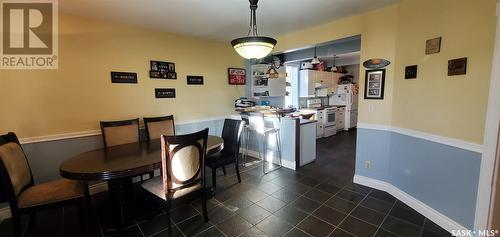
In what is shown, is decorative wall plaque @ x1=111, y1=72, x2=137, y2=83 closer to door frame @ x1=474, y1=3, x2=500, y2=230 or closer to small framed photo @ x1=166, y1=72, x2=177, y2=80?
small framed photo @ x1=166, y1=72, x2=177, y2=80

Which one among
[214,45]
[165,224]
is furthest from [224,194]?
[214,45]

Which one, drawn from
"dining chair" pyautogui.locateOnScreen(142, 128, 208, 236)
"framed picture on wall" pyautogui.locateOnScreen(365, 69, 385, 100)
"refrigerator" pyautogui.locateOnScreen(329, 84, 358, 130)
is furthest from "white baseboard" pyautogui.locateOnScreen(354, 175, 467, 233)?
"refrigerator" pyautogui.locateOnScreen(329, 84, 358, 130)

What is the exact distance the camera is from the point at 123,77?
3.14m

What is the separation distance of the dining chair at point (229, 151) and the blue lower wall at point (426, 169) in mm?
1747

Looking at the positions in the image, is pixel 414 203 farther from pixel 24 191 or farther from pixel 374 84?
pixel 24 191

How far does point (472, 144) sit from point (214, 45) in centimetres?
391

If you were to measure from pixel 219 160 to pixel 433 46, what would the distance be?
2733mm

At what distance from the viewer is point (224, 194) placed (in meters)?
2.85

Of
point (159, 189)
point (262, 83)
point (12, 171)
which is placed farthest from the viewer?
point (262, 83)

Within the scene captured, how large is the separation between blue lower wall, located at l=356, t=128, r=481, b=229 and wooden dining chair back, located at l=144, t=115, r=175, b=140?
9.35ft

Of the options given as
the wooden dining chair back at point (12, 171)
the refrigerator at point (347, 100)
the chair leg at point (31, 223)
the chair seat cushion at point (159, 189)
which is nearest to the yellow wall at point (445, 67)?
the chair seat cushion at point (159, 189)

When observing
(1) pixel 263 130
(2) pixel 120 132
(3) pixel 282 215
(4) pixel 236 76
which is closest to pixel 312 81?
(4) pixel 236 76

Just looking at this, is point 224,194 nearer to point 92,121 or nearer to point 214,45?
point 92,121

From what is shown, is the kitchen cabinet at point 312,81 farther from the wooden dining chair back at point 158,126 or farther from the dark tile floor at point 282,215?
the wooden dining chair back at point 158,126
